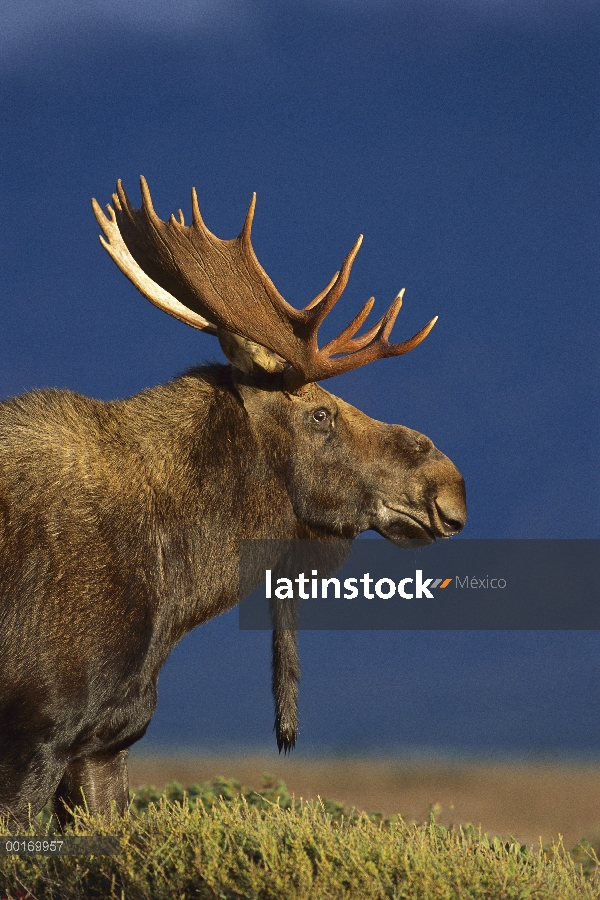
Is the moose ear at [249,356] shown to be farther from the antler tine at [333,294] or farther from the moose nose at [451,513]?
the moose nose at [451,513]

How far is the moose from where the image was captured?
596 cm

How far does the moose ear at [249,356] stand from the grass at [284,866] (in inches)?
103

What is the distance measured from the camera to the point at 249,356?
22.2ft

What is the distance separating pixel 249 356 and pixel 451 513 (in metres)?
1.56

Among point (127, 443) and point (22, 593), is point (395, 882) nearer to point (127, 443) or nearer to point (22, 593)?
point (22, 593)

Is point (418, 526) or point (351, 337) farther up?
point (351, 337)

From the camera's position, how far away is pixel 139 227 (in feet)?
23.3

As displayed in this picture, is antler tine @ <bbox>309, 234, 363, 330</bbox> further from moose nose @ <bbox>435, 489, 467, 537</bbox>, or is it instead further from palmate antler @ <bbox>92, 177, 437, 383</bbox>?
moose nose @ <bbox>435, 489, 467, 537</bbox>

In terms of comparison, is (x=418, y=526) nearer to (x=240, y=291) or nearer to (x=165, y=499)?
(x=165, y=499)

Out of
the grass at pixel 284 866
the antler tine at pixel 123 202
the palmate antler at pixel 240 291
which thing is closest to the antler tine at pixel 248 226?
the palmate antler at pixel 240 291

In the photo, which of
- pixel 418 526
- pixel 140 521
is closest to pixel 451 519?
pixel 418 526

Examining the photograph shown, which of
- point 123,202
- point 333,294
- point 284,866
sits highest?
point 123,202

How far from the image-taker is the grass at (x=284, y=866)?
15.4 feet

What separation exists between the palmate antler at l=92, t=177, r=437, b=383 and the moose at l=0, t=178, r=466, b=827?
0.03 ft
